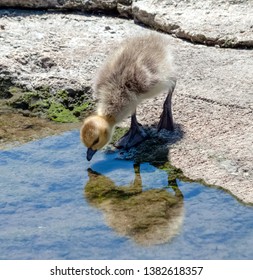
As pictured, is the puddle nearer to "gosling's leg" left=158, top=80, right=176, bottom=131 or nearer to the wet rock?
"gosling's leg" left=158, top=80, right=176, bottom=131

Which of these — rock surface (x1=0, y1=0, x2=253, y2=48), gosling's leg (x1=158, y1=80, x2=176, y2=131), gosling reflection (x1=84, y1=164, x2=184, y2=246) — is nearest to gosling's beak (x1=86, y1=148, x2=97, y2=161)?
gosling reflection (x1=84, y1=164, x2=184, y2=246)

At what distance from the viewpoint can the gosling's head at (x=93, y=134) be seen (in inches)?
226

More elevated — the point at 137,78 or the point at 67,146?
the point at 137,78

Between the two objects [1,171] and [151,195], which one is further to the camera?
[1,171]

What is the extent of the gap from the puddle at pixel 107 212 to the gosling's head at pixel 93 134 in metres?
0.14

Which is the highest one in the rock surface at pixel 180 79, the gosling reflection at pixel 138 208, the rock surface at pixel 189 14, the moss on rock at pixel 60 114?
the rock surface at pixel 189 14

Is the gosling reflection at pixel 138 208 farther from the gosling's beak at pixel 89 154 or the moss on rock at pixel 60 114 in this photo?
the moss on rock at pixel 60 114

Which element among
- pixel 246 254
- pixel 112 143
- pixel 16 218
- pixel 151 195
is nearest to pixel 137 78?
pixel 112 143

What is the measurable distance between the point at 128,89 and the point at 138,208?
109 cm

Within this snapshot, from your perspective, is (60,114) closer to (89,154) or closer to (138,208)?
(89,154)

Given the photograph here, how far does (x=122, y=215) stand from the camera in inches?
201

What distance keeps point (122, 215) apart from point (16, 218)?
0.66 meters

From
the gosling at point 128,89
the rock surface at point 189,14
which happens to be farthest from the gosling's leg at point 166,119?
the rock surface at point 189,14

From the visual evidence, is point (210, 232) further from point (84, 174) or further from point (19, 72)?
point (19, 72)
